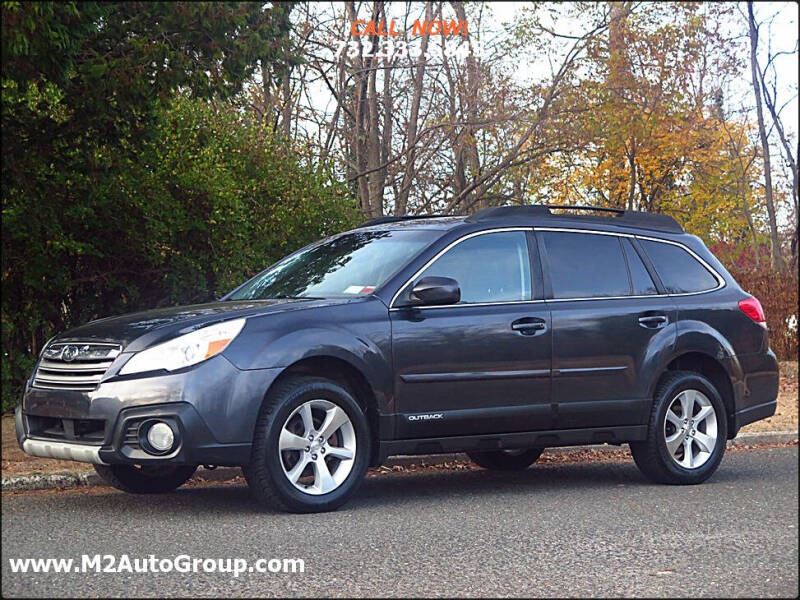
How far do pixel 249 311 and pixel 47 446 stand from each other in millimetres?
1408

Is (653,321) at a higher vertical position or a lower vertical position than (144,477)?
higher

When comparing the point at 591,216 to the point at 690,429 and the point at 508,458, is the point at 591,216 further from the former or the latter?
the point at 508,458

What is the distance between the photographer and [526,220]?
27.4ft

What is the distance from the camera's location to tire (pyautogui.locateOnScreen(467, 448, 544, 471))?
379 inches

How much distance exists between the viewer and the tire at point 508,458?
31.6 ft

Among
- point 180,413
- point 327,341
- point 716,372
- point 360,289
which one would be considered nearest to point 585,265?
point 716,372

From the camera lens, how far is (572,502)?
25.7 ft

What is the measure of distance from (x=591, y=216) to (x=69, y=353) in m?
3.98

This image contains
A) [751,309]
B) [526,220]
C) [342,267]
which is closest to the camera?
[342,267]

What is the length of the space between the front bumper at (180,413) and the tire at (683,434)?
3.04 meters

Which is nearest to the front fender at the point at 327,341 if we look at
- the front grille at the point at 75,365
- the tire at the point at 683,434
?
the front grille at the point at 75,365

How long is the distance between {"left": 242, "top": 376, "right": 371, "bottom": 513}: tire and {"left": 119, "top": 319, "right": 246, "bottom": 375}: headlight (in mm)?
445

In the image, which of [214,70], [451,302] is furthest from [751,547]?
[214,70]

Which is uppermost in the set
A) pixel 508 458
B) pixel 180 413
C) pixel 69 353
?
pixel 69 353
